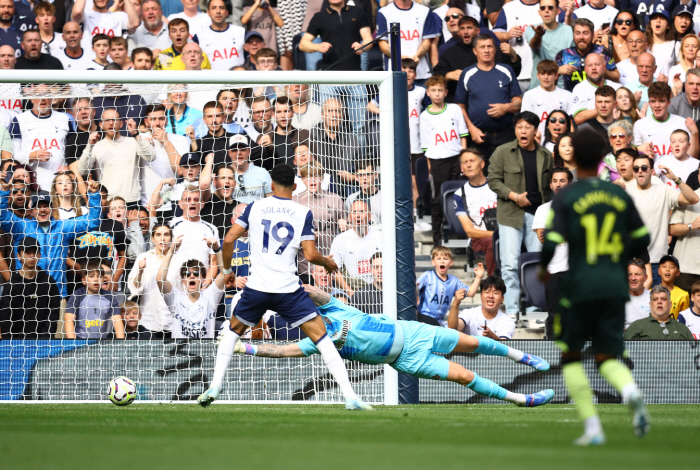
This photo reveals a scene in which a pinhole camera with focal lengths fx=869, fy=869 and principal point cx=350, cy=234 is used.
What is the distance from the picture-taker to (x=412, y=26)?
14.6 metres

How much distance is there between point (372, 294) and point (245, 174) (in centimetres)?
265

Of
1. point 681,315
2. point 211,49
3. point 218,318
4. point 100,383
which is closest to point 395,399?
point 218,318

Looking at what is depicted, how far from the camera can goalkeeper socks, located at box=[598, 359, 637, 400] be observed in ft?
16.9

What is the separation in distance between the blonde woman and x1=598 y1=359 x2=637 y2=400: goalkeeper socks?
7938 mm

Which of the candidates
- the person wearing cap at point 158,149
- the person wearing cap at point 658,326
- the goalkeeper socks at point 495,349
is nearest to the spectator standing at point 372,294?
the goalkeeper socks at point 495,349

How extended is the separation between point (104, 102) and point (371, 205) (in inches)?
170

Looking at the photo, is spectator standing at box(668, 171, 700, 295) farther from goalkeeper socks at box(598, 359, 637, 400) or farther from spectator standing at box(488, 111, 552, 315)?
goalkeeper socks at box(598, 359, 637, 400)

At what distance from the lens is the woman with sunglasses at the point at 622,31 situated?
583 inches

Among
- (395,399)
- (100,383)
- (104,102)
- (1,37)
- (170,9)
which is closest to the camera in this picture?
(395,399)

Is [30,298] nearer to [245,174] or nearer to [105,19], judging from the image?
[245,174]

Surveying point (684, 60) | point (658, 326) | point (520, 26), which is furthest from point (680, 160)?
point (520, 26)

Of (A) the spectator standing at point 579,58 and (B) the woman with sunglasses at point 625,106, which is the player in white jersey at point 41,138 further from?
(B) the woman with sunglasses at point 625,106

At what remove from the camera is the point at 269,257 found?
8.12 meters

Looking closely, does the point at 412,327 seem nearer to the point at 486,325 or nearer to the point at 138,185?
the point at 486,325
